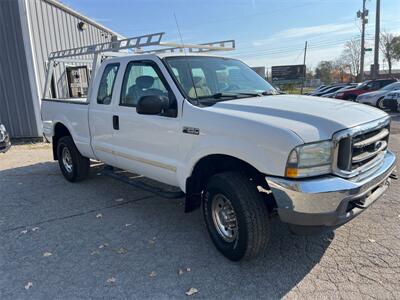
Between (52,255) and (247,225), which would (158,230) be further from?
(247,225)

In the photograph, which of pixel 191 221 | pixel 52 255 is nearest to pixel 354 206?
pixel 191 221

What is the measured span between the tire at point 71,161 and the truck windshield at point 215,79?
112 inches

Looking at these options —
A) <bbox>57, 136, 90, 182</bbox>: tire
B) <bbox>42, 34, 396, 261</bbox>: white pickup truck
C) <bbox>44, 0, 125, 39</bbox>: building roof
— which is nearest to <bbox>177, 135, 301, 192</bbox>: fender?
<bbox>42, 34, 396, 261</bbox>: white pickup truck

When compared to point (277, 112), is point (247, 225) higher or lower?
lower

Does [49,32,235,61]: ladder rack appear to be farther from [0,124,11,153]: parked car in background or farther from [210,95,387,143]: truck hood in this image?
[0,124,11,153]: parked car in background

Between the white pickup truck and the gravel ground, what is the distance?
35 centimetres

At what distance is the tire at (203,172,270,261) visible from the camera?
316 centimetres

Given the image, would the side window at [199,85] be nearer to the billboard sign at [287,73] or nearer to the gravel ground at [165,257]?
the gravel ground at [165,257]

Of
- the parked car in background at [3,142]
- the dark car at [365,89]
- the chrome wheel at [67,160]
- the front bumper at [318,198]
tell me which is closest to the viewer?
the front bumper at [318,198]

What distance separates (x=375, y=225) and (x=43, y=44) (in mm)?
10310

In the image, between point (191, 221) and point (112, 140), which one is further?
point (112, 140)

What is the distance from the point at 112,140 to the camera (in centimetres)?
486

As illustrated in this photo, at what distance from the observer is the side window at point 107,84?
189 inches

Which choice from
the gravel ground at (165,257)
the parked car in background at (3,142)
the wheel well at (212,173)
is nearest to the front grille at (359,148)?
the wheel well at (212,173)
